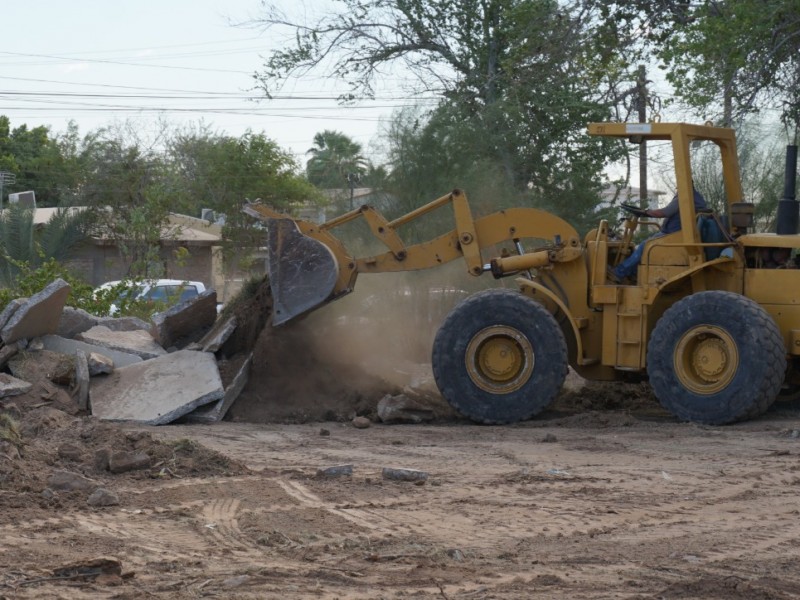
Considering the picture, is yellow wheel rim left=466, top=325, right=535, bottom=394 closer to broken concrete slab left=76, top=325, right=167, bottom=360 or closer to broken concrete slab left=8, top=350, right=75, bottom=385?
broken concrete slab left=76, top=325, right=167, bottom=360

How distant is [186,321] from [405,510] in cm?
702

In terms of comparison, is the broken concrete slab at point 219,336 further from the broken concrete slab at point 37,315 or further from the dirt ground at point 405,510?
the broken concrete slab at point 37,315

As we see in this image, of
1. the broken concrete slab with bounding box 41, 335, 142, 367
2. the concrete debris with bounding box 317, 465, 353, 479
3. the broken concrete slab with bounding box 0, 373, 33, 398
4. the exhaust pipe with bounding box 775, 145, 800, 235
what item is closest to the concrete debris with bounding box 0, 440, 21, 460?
the concrete debris with bounding box 317, 465, 353, 479

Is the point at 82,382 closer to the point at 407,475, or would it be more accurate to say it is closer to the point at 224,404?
the point at 224,404

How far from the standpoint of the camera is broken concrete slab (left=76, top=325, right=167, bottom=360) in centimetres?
1288

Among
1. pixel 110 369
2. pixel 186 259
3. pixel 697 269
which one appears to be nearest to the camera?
pixel 697 269

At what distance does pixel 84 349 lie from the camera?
12.7 meters

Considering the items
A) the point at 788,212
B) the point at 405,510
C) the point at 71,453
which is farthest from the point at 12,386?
the point at 788,212

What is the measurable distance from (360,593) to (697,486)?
3.43m

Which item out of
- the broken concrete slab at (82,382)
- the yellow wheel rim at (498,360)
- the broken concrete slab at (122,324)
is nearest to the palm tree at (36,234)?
the broken concrete slab at (122,324)

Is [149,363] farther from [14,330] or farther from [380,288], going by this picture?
[380,288]

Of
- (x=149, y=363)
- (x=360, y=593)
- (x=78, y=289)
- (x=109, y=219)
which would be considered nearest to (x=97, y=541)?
(x=360, y=593)

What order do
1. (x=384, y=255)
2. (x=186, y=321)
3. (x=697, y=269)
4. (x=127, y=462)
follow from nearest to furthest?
(x=127, y=462) < (x=697, y=269) < (x=384, y=255) < (x=186, y=321)

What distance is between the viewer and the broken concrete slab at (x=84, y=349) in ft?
41.3
